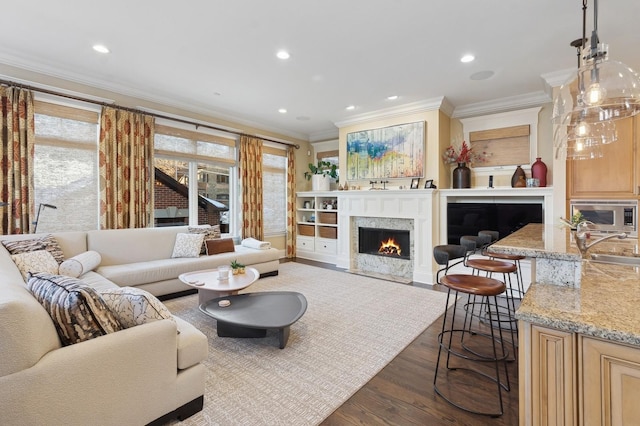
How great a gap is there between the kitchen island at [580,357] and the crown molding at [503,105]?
4084 mm

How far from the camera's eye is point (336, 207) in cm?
644

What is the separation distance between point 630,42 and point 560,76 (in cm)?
68

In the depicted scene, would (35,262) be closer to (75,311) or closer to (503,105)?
(75,311)

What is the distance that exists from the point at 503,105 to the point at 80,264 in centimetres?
606

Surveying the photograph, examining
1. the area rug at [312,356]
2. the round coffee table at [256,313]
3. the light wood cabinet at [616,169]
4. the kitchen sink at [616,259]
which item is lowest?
the area rug at [312,356]

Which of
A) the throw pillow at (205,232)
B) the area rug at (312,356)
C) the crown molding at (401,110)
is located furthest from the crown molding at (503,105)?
the throw pillow at (205,232)

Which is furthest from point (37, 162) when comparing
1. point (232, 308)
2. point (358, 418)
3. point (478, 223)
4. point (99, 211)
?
point (478, 223)

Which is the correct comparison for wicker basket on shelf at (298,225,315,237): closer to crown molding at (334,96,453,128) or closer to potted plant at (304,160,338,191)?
potted plant at (304,160,338,191)

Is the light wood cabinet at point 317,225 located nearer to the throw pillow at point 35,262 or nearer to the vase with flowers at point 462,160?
the vase with flowers at point 462,160

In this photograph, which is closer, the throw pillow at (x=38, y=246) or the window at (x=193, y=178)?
the throw pillow at (x=38, y=246)

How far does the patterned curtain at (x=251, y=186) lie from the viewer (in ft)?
18.9

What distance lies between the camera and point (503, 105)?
463 cm

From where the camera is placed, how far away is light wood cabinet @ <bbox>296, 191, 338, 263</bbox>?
632 centimetres

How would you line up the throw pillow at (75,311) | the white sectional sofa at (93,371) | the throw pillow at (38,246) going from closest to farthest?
the white sectional sofa at (93,371), the throw pillow at (75,311), the throw pillow at (38,246)
